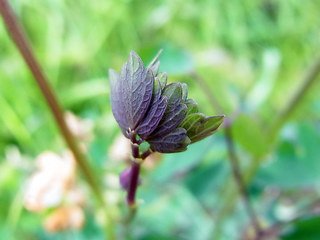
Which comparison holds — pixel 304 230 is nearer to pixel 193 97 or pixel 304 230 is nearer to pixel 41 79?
pixel 41 79

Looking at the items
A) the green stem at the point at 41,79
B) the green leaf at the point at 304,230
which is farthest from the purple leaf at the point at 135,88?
the green leaf at the point at 304,230

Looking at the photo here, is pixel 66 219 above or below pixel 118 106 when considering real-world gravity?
above

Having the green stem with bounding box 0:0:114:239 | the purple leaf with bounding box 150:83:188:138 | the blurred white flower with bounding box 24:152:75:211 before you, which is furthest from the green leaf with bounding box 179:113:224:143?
the blurred white flower with bounding box 24:152:75:211

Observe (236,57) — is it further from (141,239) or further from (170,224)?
(141,239)

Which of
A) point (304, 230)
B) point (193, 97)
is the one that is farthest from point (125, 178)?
point (193, 97)

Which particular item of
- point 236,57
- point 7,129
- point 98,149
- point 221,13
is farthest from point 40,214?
point 221,13

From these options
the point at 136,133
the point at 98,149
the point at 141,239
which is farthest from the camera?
the point at 98,149

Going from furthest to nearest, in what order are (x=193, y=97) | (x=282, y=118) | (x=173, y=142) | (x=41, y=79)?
(x=193, y=97) < (x=282, y=118) < (x=41, y=79) < (x=173, y=142)
